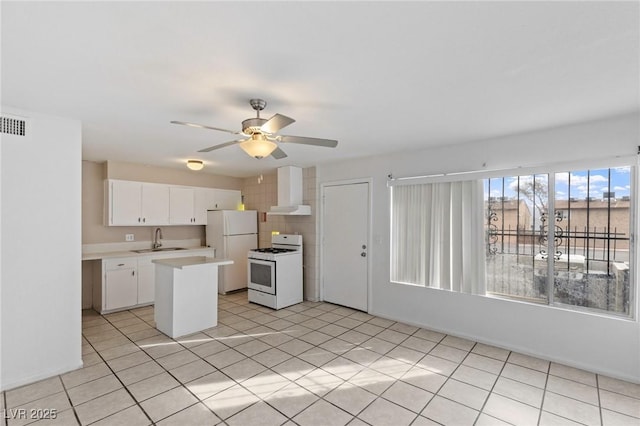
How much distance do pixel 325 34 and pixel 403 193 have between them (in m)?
3.03

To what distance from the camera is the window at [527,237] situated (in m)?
2.82

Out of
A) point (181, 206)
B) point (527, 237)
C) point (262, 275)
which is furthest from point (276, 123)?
point (181, 206)

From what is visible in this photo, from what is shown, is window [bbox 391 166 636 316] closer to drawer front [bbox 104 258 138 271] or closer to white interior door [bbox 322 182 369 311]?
white interior door [bbox 322 182 369 311]

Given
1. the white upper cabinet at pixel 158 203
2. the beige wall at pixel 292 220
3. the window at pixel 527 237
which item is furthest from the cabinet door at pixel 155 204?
the window at pixel 527 237

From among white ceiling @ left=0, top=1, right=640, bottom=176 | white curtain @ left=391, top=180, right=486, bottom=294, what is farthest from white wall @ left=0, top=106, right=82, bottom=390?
white curtain @ left=391, top=180, right=486, bottom=294

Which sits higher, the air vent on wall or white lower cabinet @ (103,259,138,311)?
the air vent on wall

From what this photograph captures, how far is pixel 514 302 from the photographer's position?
3287 mm

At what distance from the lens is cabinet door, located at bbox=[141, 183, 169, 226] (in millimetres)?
5082

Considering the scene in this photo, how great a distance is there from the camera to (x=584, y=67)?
1832 mm

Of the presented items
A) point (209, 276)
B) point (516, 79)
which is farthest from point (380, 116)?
point (209, 276)

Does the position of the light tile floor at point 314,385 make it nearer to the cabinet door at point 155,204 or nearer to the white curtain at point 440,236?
the white curtain at point 440,236

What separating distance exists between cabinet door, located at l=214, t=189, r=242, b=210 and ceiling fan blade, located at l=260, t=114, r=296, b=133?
4.31 m

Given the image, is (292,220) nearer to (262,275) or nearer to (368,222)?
(262,275)

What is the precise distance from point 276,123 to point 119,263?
3.99m
